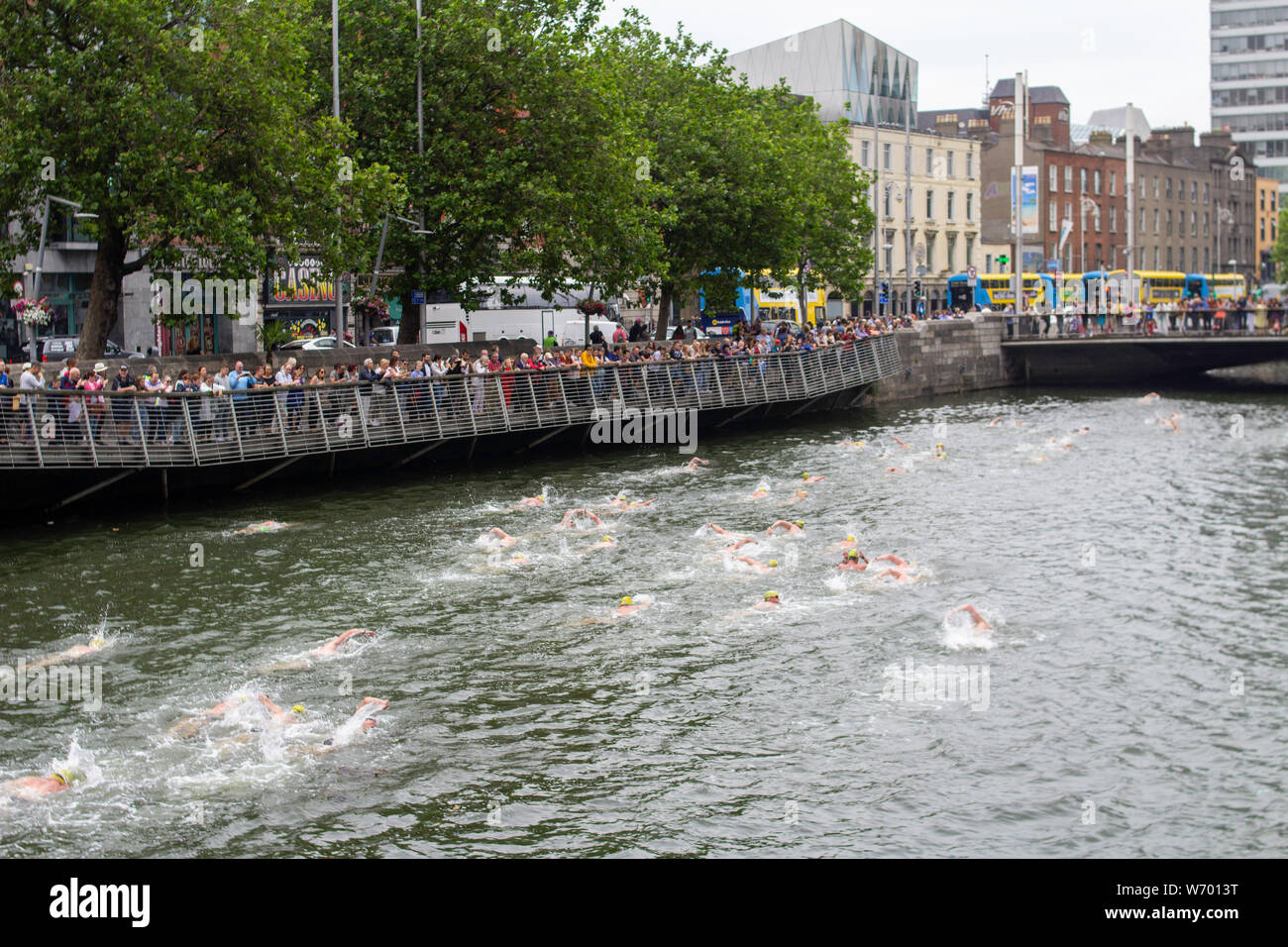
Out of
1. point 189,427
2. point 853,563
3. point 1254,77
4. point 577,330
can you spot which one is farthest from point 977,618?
point 1254,77

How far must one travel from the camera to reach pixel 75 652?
62.5 ft

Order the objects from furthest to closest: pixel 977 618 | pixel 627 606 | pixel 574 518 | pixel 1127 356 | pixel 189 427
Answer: pixel 1127 356 → pixel 189 427 → pixel 574 518 → pixel 627 606 → pixel 977 618

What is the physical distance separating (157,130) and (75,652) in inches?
656

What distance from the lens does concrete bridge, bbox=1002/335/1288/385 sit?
6322 centimetres

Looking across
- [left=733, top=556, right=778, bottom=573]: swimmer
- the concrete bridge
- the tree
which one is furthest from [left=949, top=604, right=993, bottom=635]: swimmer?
the concrete bridge

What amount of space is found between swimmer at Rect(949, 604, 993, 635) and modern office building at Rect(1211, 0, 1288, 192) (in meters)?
141

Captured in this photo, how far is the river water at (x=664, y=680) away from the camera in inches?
527

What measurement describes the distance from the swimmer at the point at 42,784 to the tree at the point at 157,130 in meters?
20.4

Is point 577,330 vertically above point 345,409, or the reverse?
point 577,330

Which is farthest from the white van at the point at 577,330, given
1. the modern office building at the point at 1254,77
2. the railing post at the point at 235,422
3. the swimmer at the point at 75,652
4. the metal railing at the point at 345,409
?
the modern office building at the point at 1254,77

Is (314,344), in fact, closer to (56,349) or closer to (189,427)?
(56,349)

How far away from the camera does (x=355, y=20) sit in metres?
42.4

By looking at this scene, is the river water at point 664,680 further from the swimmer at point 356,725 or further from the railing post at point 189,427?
the railing post at point 189,427

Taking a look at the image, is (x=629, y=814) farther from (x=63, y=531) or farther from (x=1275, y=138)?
(x=1275, y=138)
